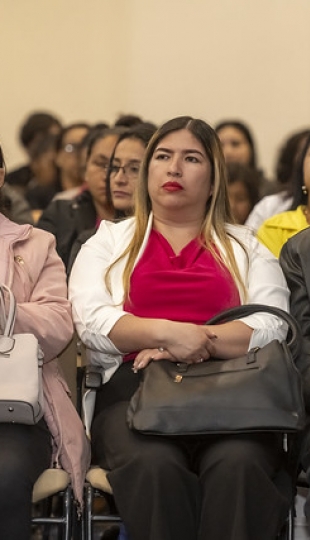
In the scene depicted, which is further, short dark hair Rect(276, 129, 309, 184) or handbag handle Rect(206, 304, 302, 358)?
short dark hair Rect(276, 129, 309, 184)

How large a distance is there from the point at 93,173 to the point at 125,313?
1.54 metres

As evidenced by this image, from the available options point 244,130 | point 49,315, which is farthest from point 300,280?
point 244,130

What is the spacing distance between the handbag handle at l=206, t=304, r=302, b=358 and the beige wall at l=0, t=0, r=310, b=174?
3714 millimetres

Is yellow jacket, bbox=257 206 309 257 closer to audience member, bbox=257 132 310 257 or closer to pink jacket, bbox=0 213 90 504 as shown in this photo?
audience member, bbox=257 132 310 257

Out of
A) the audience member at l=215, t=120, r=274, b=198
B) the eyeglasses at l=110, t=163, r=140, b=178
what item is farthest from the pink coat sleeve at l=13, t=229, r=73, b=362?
the audience member at l=215, t=120, r=274, b=198

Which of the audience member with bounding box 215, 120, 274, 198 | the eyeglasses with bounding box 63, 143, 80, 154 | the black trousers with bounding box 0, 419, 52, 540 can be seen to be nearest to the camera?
the black trousers with bounding box 0, 419, 52, 540

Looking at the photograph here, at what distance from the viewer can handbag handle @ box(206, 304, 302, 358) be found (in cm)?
352

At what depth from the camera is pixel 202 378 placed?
3.40 meters

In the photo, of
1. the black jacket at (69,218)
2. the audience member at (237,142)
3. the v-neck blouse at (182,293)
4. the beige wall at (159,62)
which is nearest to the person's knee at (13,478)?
the v-neck blouse at (182,293)

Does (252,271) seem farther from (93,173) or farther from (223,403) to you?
(93,173)

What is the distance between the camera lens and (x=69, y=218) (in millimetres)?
5031

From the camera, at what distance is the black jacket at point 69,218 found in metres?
4.92

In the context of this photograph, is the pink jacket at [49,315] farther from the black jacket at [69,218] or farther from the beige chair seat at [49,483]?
the black jacket at [69,218]

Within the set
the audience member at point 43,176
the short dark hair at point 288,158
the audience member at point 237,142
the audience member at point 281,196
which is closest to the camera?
the audience member at point 281,196
